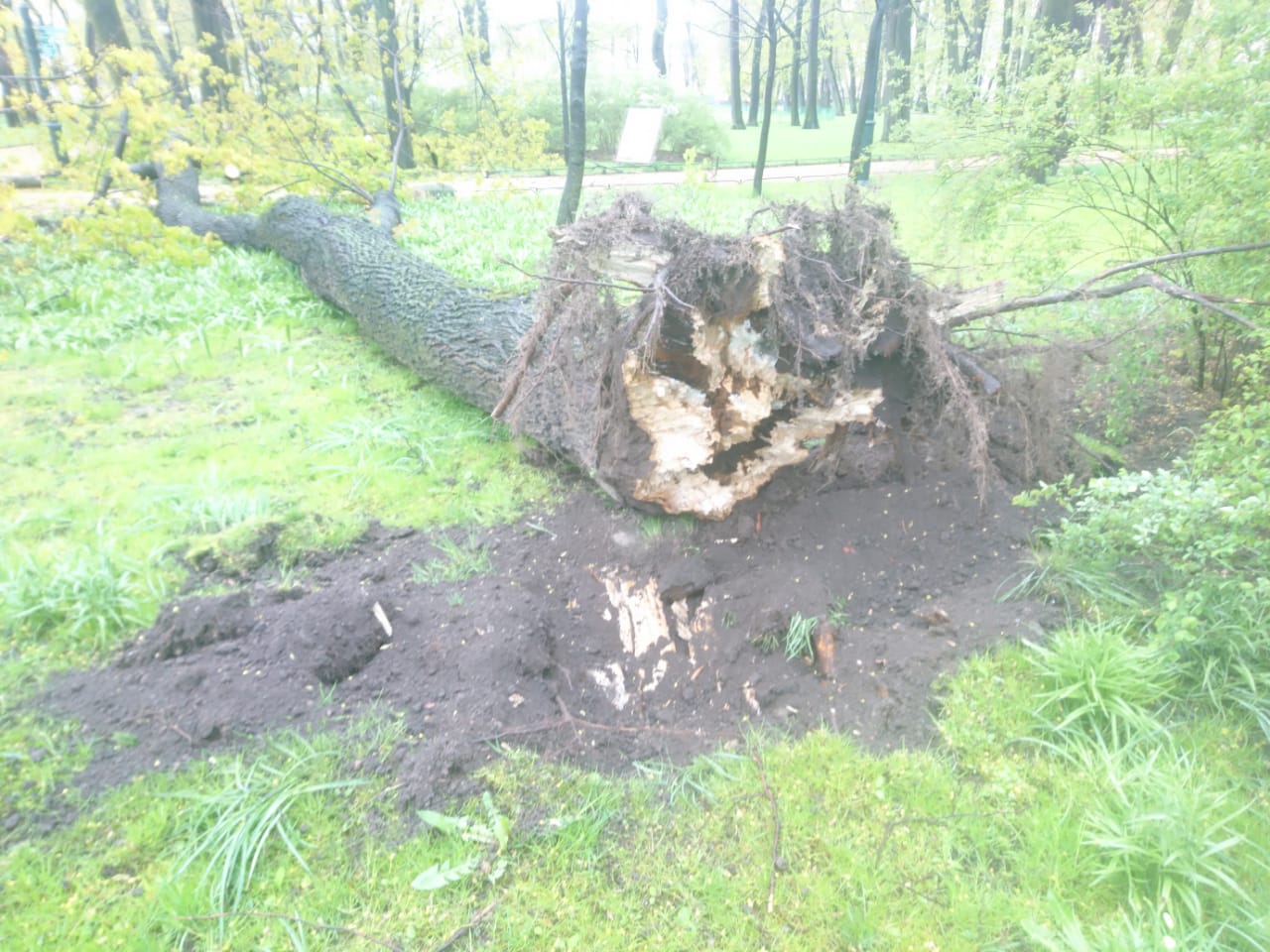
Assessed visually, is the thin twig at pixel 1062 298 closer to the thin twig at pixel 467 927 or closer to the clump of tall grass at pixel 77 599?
the thin twig at pixel 467 927

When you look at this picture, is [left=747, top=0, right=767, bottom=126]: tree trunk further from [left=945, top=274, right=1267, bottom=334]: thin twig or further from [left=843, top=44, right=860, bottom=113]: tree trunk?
[left=945, top=274, right=1267, bottom=334]: thin twig

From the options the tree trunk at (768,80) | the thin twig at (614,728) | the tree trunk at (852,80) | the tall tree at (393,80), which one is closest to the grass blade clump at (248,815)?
the thin twig at (614,728)

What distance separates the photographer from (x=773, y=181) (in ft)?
46.4

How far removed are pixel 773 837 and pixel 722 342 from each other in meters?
1.95

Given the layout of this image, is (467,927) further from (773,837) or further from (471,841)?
(773,837)

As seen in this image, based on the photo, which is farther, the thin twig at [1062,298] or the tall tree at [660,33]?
the tall tree at [660,33]

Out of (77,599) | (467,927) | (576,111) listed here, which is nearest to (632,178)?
(576,111)

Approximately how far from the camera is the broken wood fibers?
9.52 feet

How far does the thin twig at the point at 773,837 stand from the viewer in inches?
80.4

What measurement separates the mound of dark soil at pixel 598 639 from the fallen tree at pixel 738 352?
0.31 metres

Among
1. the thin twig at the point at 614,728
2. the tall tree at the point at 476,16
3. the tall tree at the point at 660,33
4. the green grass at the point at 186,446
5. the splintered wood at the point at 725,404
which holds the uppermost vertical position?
the tall tree at the point at 660,33

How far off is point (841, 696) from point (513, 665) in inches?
51.3

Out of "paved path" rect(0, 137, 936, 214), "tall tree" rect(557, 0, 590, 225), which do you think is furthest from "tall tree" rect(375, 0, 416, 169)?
"tall tree" rect(557, 0, 590, 225)

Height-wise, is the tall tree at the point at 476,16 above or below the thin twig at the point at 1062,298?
above
